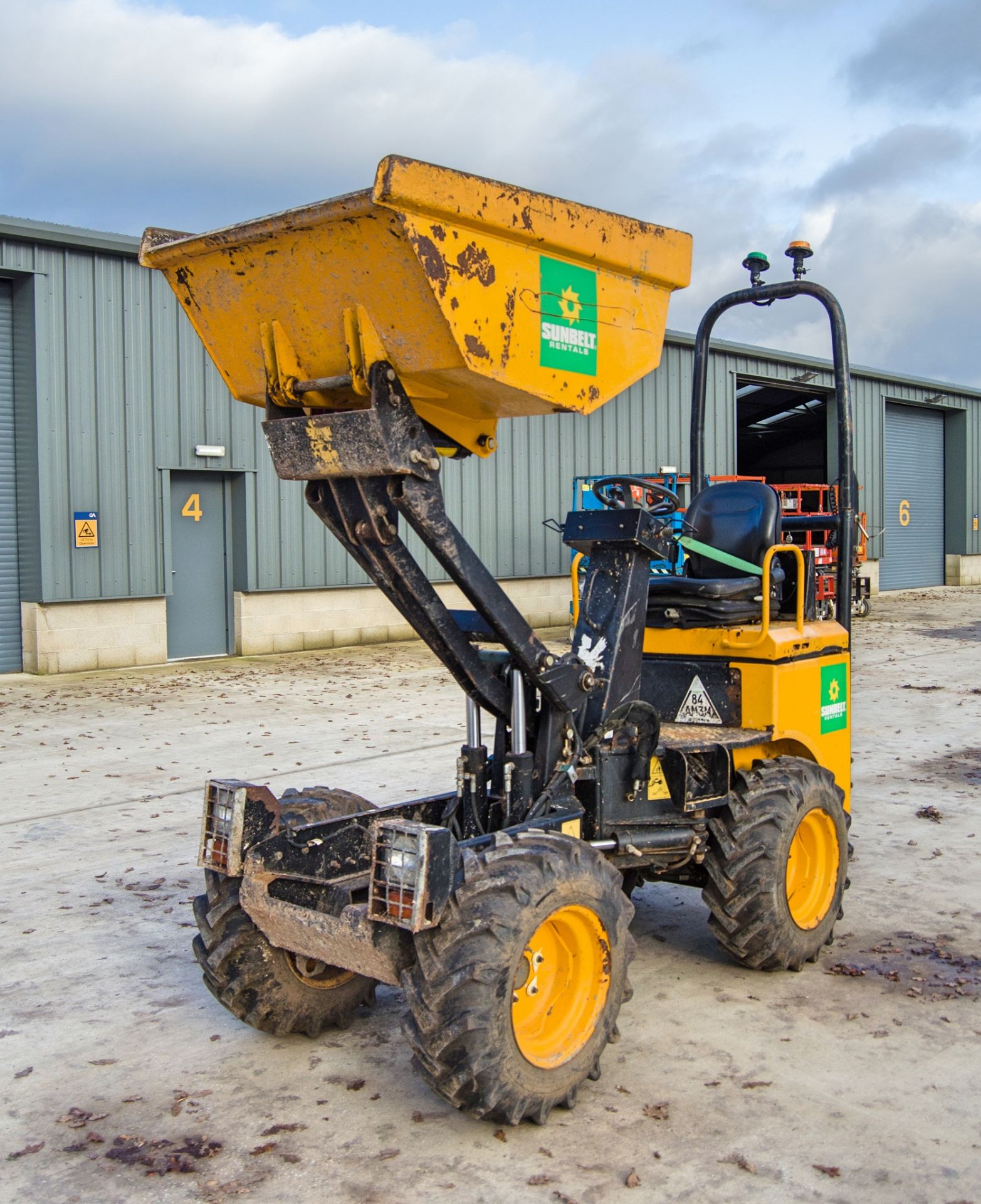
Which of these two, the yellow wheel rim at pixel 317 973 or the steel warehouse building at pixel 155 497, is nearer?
the yellow wheel rim at pixel 317 973

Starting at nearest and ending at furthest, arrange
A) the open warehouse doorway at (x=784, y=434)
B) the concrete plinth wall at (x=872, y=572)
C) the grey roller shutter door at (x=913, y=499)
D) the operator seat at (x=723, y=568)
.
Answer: the operator seat at (x=723, y=568)
the concrete plinth wall at (x=872, y=572)
the grey roller shutter door at (x=913, y=499)
the open warehouse doorway at (x=784, y=434)

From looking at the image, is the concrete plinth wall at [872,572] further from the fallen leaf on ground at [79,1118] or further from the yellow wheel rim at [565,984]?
the fallen leaf on ground at [79,1118]

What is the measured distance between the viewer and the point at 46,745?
32.4 ft

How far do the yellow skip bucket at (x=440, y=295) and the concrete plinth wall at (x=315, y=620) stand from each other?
12179mm

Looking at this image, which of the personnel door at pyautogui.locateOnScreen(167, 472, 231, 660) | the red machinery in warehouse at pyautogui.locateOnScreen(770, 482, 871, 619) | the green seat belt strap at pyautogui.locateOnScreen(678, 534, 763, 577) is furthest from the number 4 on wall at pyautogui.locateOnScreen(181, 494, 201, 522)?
the green seat belt strap at pyautogui.locateOnScreen(678, 534, 763, 577)

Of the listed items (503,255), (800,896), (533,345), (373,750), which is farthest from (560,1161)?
(373,750)

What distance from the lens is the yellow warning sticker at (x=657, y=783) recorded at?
4613 mm

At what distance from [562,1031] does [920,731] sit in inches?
288

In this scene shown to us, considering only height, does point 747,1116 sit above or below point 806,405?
below

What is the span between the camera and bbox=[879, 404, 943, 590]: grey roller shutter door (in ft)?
98.2

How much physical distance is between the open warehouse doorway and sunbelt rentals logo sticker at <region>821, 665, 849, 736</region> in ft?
78.6

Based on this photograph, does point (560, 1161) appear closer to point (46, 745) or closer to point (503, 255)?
point (503, 255)

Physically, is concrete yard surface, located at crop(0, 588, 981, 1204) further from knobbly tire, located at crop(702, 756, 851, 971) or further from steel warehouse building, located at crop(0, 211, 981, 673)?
steel warehouse building, located at crop(0, 211, 981, 673)

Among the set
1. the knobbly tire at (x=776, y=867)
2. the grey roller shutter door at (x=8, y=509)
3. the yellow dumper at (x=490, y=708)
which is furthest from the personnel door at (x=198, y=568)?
the knobbly tire at (x=776, y=867)
